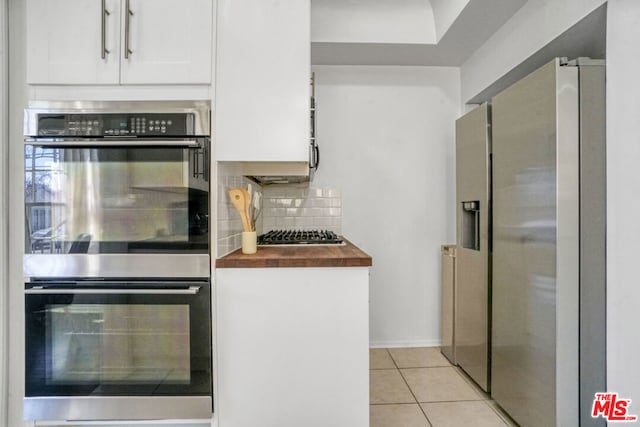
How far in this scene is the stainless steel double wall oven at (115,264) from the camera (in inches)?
54.6

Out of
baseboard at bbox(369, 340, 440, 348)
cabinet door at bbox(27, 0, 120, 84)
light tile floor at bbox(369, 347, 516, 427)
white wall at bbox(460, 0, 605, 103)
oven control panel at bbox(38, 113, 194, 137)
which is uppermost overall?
white wall at bbox(460, 0, 605, 103)

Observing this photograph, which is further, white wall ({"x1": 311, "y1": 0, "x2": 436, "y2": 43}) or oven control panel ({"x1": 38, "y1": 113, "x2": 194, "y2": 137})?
white wall ({"x1": 311, "y1": 0, "x2": 436, "y2": 43})

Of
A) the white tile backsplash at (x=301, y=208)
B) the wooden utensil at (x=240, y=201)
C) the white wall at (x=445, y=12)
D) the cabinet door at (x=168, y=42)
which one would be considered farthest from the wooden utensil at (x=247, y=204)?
the white wall at (x=445, y=12)

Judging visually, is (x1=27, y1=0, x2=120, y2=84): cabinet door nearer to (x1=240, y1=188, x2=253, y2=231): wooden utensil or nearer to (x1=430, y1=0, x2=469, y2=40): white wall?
(x1=240, y1=188, x2=253, y2=231): wooden utensil

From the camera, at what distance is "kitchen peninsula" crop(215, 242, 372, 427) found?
1417mm

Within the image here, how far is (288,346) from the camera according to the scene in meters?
1.42

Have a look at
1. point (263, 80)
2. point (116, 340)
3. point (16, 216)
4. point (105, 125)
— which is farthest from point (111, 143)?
point (116, 340)

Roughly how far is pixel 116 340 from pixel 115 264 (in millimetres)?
319

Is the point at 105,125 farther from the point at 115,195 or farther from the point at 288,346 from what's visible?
the point at 288,346

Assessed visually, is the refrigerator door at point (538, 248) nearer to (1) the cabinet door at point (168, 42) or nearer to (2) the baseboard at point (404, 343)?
A: (2) the baseboard at point (404, 343)

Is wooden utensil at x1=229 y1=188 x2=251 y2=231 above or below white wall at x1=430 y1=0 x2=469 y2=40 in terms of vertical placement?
below

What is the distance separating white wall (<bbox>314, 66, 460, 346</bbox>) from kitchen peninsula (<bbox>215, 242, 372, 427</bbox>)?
1434mm
